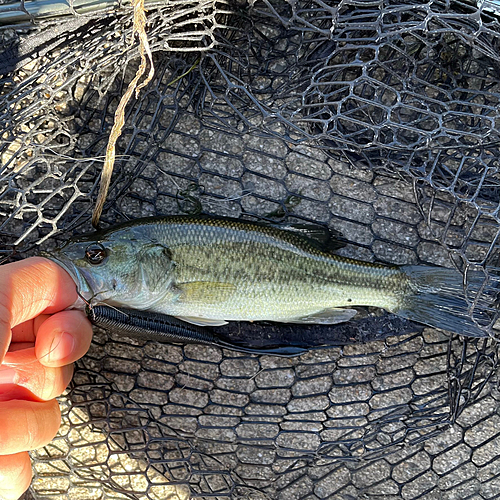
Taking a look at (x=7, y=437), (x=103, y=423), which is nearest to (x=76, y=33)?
(x=7, y=437)

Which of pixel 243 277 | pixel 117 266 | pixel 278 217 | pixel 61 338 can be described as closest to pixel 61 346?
pixel 61 338

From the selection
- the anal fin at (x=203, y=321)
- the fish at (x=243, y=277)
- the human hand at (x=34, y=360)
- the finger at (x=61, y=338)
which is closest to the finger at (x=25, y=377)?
the human hand at (x=34, y=360)

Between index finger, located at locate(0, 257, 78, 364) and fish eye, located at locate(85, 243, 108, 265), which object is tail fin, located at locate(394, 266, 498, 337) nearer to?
fish eye, located at locate(85, 243, 108, 265)

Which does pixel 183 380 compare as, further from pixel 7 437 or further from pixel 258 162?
pixel 258 162

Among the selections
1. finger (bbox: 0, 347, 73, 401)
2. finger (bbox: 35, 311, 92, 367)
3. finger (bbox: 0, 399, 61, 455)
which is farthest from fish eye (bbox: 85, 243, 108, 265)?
finger (bbox: 0, 399, 61, 455)

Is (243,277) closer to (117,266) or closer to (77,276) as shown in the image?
(117,266)

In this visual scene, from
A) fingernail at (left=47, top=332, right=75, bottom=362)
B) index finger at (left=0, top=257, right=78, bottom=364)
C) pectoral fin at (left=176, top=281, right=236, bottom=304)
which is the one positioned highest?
pectoral fin at (left=176, top=281, right=236, bottom=304)

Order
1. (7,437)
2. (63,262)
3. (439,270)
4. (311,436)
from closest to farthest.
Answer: (7,437)
(63,262)
(439,270)
(311,436)
